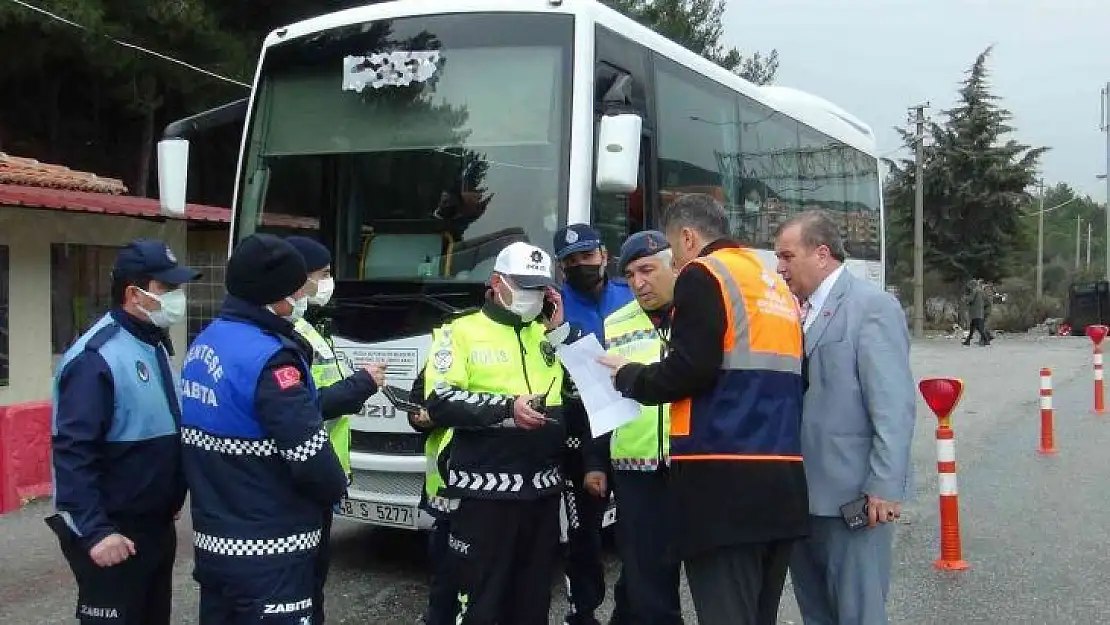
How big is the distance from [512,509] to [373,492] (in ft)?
6.12

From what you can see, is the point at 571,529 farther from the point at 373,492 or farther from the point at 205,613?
the point at 205,613

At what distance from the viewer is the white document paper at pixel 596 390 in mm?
3500

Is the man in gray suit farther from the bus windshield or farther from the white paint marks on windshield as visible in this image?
the white paint marks on windshield

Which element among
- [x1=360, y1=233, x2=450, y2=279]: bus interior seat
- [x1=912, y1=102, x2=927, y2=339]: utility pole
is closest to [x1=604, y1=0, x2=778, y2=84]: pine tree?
[x1=912, y1=102, x2=927, y2=339]: utility pole

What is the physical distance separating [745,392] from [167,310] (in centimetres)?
218

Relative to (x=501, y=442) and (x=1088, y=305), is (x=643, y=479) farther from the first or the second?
(x=1088, y=305)

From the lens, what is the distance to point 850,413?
11.6ft

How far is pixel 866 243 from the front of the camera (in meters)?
13.0

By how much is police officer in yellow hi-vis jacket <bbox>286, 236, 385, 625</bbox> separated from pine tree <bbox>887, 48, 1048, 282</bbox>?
1588 inches

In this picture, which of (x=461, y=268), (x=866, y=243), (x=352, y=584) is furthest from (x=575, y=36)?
(x=866, y=243)

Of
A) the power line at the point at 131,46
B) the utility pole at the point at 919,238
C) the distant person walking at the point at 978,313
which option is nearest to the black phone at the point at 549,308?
the power line at the point at 131,46

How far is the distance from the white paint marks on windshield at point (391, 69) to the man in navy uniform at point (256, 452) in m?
2.99

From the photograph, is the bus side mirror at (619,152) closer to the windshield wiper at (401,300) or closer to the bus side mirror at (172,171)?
the windshield wiper at (401,300)

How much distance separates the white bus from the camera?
5.52m
